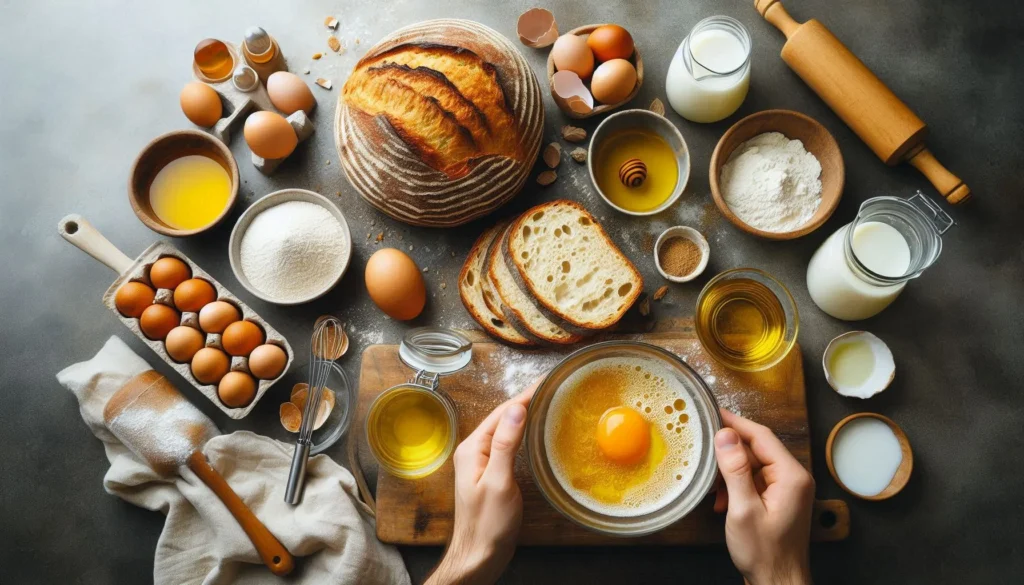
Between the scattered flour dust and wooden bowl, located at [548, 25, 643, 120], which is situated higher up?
wooden bowl, located at [548, 25, 643, 120]

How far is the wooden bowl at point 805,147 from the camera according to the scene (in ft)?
5.66

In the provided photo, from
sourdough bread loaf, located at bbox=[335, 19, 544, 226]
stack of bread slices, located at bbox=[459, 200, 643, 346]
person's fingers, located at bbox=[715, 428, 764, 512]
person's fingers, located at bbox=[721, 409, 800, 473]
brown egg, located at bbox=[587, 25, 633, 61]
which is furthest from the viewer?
brown egg, located at bbox=[587, 25, 633, 61]

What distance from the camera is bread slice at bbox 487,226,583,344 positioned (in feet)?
5.60

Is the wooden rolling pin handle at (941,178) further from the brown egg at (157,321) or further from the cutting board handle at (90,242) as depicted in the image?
the cutting board handle at (90,242)

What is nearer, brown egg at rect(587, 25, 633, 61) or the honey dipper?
the honey dipper

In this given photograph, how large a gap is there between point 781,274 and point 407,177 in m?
1.03

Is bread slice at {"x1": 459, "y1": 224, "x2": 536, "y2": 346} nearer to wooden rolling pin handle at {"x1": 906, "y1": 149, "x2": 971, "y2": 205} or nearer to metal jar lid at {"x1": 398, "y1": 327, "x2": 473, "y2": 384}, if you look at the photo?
metal jar lid at {"x1": 398, "y1": 327, "x2": 473, "y2": 384}

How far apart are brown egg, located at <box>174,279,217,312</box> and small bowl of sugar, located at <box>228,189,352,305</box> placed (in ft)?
0.28

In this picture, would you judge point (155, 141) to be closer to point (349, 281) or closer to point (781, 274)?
point (349, 281)

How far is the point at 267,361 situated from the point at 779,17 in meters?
1.65

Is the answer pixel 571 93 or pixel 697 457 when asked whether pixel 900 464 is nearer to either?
pixel 697 457

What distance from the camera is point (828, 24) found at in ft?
6.42

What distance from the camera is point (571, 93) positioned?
1847 mm

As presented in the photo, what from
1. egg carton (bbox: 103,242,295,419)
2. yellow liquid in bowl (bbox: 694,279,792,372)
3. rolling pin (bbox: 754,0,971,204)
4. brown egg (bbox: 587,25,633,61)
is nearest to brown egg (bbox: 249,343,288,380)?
egg carton (bbox: 103,242,295,419)
